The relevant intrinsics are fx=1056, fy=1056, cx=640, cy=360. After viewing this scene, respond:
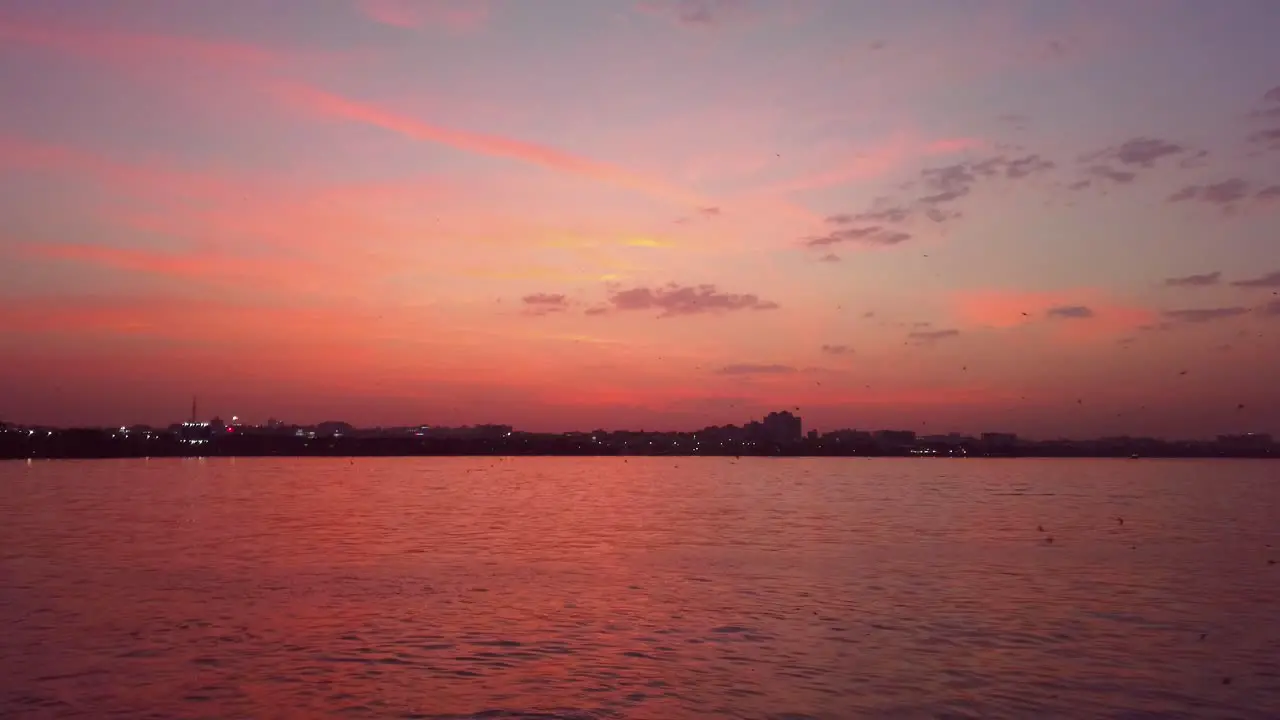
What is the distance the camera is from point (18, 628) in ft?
106

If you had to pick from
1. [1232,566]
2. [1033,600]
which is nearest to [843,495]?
[1232,566]

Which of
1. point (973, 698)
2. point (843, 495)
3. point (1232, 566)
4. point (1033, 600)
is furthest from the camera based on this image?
point (843, 495)

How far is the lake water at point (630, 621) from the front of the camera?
24.7 m

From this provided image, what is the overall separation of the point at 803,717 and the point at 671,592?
18804mm

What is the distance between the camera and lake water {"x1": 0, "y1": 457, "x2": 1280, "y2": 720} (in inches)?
971

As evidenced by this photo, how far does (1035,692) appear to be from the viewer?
25422 mm

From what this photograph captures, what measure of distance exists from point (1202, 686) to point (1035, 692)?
193 inches

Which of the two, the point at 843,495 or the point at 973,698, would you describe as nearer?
the point at 973,698

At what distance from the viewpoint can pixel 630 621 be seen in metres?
35.0

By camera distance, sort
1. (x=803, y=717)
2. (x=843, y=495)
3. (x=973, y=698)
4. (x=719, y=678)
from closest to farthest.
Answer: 1. (x=803, y=717)
2. (x=973, y=698)
3. (x=719, y=678)
4. (x=843, y=495)

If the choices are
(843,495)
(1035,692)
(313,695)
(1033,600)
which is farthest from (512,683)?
(843,495)

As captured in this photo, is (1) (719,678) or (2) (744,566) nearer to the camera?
(1) (719,678)

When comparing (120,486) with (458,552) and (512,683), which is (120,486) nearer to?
(458,552)

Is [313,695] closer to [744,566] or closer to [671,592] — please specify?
[671,592]
